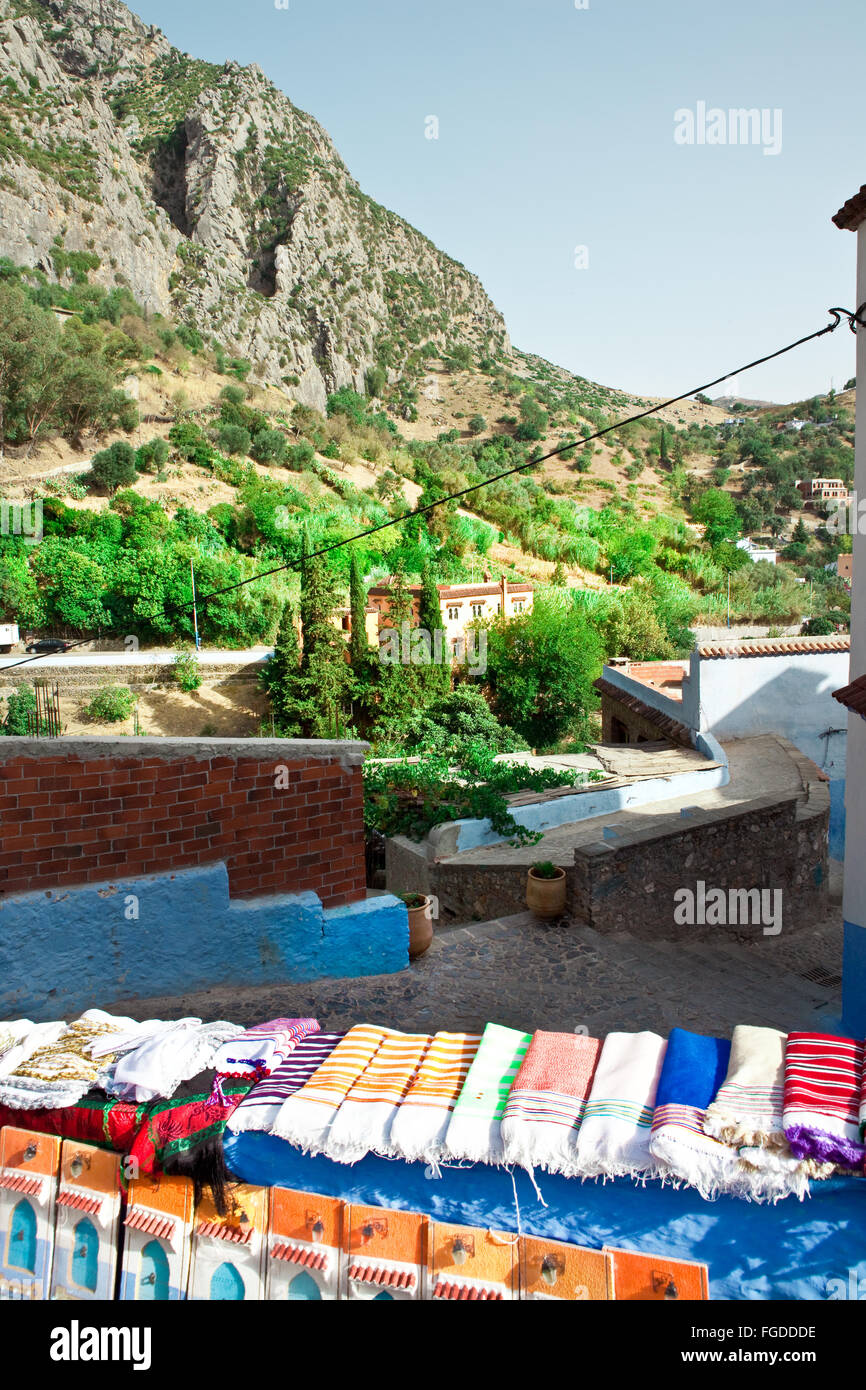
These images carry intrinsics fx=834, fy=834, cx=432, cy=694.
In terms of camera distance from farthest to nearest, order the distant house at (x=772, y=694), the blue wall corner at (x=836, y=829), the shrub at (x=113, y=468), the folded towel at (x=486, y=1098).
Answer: the shrub at (x=113, y=468) → the distant house at (x=772, y=694) → the blue wall corner at (x=836, y=829) → the folded towel at (x=486, y=1098)

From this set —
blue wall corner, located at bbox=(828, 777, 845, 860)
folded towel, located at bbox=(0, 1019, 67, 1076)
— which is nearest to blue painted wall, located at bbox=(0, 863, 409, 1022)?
folded towel, located at bbox=(0, 1019, 67, 1076)

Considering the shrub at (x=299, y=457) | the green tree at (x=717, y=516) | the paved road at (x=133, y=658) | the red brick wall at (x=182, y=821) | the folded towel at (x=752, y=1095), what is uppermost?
the shrub at (x=299, y=457)

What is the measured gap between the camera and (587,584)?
38.1 meters

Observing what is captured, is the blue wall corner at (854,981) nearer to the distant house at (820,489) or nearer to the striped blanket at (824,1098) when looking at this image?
the striped blanket at (824,1098)

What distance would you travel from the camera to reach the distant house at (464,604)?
26.6 metres

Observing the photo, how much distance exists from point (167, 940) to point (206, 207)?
69821 mm

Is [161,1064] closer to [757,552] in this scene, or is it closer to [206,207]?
[757,552]

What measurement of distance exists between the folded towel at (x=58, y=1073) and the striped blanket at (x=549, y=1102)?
4.84 ft

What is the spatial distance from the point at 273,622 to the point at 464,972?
80.1ft

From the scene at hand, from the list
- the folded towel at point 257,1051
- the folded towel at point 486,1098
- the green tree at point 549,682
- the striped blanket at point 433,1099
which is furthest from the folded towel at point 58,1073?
the green tree at point 549,682

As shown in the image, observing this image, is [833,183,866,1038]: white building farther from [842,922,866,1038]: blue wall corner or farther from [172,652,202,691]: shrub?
[172,652,202,691]: shrub

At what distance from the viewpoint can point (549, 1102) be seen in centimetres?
272

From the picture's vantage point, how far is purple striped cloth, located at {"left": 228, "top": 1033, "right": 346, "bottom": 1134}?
2.82 meters

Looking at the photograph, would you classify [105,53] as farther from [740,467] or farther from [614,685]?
[614,685]
